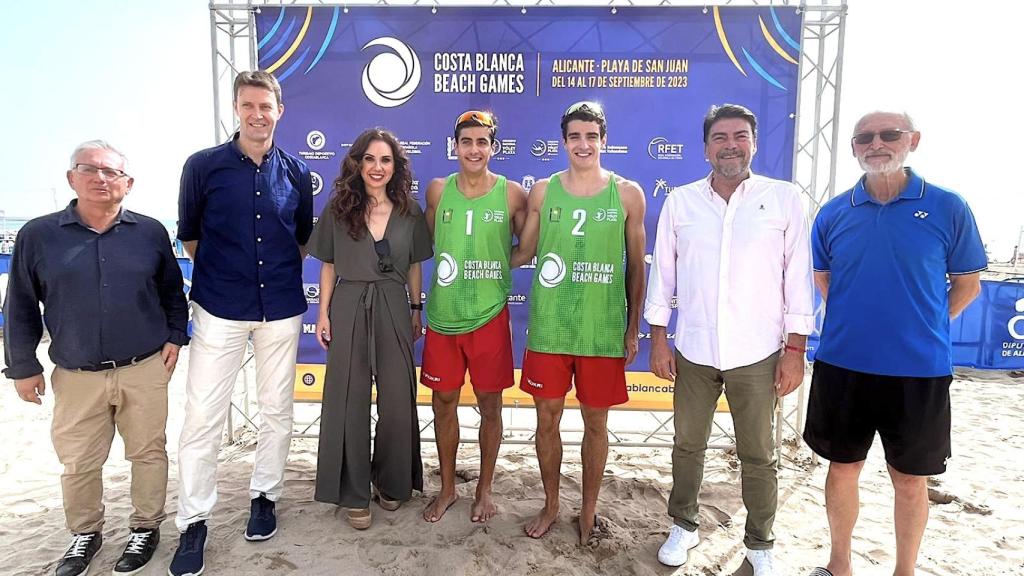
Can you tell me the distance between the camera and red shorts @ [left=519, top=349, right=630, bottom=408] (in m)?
2.75

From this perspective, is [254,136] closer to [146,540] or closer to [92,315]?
[92,315]

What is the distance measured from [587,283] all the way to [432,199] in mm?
1050

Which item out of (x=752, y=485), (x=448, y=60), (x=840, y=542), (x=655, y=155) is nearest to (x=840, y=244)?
(x=752, y=485)

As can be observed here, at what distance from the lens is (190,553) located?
267cm

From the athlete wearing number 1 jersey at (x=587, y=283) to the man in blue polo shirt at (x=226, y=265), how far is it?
1.41m

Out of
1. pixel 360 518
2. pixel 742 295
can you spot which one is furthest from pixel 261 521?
pixel 742 295

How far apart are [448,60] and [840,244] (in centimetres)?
290

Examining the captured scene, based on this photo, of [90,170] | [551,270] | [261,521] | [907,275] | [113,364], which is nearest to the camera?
[907,275]

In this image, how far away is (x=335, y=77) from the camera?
3.98 metres

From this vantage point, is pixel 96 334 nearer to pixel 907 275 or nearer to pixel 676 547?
pixel 676 547

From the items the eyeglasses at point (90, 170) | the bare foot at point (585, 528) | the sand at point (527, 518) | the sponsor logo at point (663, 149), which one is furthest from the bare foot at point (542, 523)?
the eyeglasses at point (90, 170)

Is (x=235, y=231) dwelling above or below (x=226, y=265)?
above

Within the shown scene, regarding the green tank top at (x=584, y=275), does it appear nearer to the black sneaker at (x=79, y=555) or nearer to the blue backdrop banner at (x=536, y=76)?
the blue backdrop banner at (x=536, y=76)

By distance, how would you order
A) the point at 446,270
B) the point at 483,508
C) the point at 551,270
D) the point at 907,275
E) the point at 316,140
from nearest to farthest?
1. the point at 907,275
2. the point at 551,270
3. the point at 446,270
4. the point at 483,508
5. the point at 316,140
